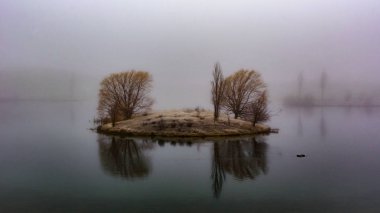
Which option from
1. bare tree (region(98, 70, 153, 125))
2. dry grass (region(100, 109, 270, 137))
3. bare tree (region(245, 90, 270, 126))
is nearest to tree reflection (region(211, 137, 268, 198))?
dry grass (region(100, 109, 270, 137))

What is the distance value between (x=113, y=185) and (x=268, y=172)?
13.0 m

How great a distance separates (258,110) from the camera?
64438mm

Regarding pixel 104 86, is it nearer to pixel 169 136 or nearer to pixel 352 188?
pixel 169 136

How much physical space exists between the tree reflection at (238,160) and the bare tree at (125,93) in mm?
26012

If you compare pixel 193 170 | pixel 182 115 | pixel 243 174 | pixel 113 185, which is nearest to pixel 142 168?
pixel 193 170

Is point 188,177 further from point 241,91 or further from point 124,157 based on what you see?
point 241,91

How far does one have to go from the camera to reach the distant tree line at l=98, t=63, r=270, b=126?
68375mm

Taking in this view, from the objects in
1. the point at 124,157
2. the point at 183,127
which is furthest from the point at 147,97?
the point at 124,157

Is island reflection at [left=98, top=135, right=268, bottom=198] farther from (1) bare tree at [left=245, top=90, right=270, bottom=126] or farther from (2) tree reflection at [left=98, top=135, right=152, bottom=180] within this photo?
(1) bare tree at [left=245, top=90, right=270, bottom=126]

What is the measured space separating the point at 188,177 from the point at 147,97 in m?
44.9

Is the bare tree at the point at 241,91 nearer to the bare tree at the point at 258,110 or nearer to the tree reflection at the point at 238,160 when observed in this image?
the bare tree at the point at 258,110

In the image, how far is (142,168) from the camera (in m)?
34.2

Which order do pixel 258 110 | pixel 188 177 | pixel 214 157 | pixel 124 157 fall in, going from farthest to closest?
pixel 258 110 < pixel 124 157 < pixel 214 157 < pixel 188 177

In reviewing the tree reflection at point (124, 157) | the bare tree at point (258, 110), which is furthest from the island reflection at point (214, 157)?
the bare tree at point (258, 110)
